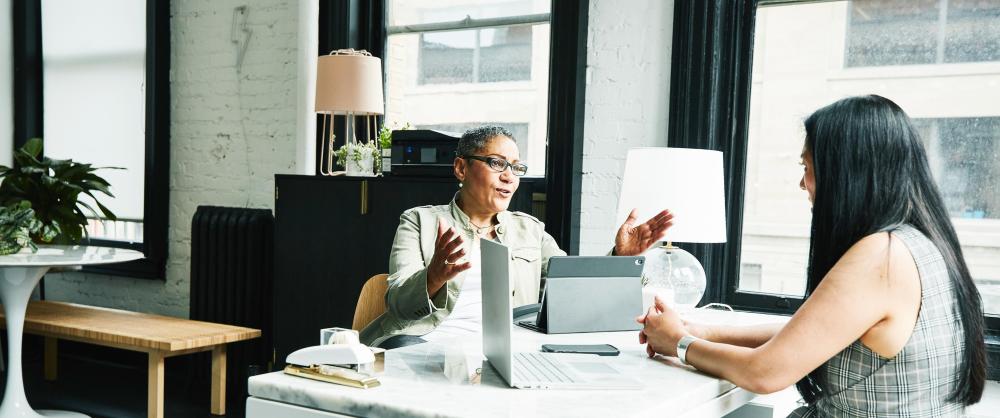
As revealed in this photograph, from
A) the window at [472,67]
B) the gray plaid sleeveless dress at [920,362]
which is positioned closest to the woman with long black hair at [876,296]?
the gray plaid sleeveless dress at [920,362]

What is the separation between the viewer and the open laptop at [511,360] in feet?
4.62

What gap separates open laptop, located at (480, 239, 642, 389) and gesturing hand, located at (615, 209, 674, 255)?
28.3 inches

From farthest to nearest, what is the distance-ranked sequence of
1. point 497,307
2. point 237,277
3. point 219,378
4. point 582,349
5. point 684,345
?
1. point 237,277
2. point 219,378
3. point 582,349
4. point 684,345
5. point 497,307

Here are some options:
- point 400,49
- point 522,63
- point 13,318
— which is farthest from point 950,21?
point 13,318

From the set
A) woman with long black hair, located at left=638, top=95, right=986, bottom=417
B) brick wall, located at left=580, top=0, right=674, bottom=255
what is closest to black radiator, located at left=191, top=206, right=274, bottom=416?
brick wall, located at left=580, top=0, right=674, bottom=255

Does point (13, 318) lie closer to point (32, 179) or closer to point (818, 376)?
point (32, 179)

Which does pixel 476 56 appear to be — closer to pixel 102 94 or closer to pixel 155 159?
pixel 155 159

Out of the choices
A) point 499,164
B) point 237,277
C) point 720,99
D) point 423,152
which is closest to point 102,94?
point 237,277

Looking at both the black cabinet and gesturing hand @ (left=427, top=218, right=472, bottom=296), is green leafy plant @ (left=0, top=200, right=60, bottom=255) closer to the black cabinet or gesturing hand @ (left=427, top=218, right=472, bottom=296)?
the black cabinet

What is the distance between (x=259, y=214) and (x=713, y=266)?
2.20m

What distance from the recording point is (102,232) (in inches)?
198

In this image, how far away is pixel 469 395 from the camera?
1.36 meters

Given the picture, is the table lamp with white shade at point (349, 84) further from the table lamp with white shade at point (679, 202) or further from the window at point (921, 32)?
the window at point (921, 32)

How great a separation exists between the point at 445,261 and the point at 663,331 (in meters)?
0.52
